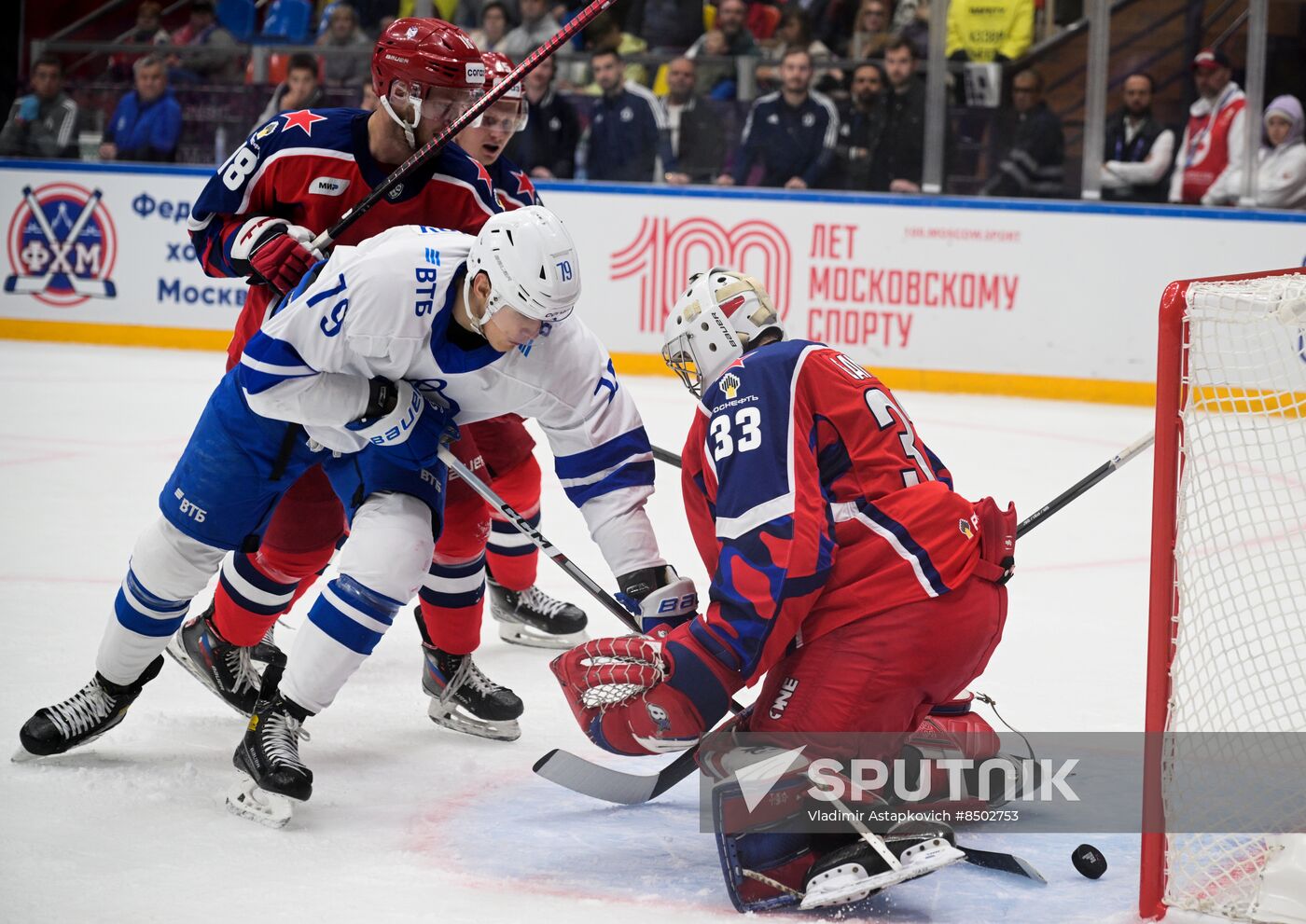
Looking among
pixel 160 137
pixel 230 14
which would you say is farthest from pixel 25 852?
pixel 230 14

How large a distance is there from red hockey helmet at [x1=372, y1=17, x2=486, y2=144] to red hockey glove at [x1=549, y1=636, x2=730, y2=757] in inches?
51.2

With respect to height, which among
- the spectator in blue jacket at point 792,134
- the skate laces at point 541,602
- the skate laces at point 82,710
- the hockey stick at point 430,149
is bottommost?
the skate laces at point 541,602

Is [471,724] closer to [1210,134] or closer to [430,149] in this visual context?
[430,149]

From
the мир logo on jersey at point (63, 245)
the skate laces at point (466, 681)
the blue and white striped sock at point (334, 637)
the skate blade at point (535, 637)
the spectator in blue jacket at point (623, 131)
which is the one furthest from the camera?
the мир logo on jersey at point (63, 245)

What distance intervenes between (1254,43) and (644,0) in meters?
3.17

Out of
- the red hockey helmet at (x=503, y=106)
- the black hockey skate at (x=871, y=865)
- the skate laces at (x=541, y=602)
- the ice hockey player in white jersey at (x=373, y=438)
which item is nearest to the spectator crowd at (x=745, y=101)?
the red hockey helmet at (x=503, y=106)

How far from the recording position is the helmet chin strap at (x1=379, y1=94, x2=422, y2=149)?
314 centimetres

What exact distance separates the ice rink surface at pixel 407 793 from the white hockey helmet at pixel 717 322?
0.77 metres

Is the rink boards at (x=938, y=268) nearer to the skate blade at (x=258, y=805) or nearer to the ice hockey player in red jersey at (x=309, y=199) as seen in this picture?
the ice hockey player in red jersey at (x=309, y=199)

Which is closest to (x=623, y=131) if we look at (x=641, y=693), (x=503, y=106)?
(x=503, y=106)

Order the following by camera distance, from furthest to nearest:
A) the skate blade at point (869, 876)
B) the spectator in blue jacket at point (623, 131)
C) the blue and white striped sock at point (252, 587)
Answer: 1. the spectator in blue jacket at point (623, 131)
2. the blue and white striped sock at point (252, 587)
3. the skate blade at point (869, 876)

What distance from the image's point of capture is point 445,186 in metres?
3.24

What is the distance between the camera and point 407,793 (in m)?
2.72

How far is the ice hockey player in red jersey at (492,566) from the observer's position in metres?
3.00
